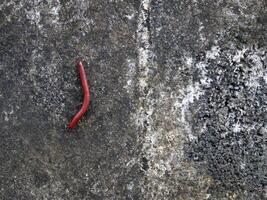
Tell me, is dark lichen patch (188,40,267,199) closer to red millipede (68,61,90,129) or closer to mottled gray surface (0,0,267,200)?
mottled gray surface (0,0,267,200)

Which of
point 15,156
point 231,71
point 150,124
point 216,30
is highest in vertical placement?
point 216,30

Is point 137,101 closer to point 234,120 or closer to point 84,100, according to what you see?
point 84,100

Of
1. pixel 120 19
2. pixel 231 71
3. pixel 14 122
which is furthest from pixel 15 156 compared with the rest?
pixel 231 71

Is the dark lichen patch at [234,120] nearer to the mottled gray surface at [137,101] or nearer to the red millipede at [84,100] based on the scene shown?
the mottled gray surface at [137,101]

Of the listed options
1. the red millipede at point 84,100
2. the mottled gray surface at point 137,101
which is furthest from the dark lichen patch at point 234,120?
the red millipede at point 84,100

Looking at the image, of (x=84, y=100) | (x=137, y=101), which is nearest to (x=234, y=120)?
(x=137, y=101)

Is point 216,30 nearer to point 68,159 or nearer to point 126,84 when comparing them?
point 126,84

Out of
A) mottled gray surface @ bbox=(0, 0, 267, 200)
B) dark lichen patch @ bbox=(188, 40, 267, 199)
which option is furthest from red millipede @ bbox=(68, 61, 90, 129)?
dark lichen patch @ bbox=(188, 40, 267, 199)

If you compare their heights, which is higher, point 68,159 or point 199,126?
point 199,126
